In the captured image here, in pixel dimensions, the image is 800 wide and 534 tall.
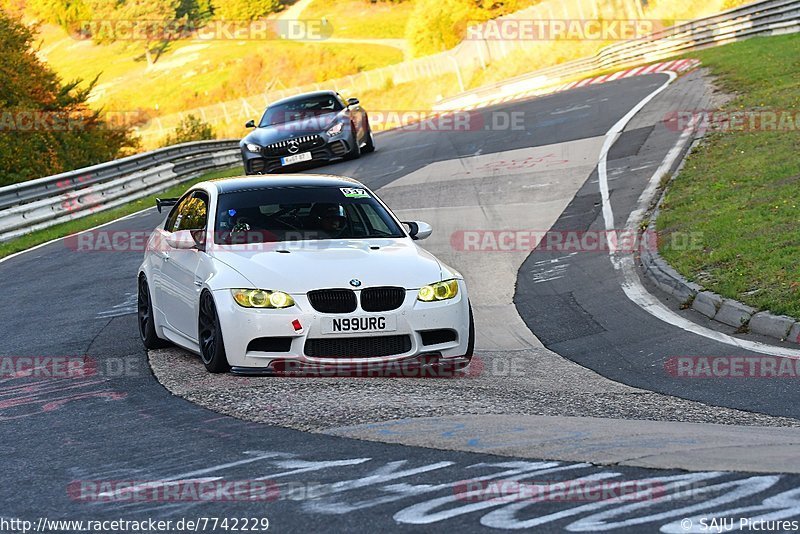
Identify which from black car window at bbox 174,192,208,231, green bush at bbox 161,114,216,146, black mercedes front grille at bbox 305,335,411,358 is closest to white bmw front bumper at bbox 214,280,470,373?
black mercedes front grille at bbox 305,335,411,358

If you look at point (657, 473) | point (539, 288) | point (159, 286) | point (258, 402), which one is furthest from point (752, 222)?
point (657, 473)

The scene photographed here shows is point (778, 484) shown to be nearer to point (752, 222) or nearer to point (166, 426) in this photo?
point (166, 426)

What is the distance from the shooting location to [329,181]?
33.8 ft

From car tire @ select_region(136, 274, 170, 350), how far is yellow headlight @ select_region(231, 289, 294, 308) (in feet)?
6.03

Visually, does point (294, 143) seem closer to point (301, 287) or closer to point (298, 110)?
point (298, 110)

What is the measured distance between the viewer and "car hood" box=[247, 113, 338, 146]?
24344mm

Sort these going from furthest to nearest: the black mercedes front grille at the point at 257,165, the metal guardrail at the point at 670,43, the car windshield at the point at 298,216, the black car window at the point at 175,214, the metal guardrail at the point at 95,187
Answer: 1. the metal guardrail at the point at 670,43
2. the black mercedes front grille at the point at 257,165
3. the metal guardrail at the point at 95,187
4. the black car window at the point at 175,214
5. the car windshield at the point at 298,216

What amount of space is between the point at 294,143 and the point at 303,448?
61.2ft

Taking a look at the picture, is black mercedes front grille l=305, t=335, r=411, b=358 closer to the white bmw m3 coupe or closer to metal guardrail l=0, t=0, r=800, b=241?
the white bmw m3 coupe

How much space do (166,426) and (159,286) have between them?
321 cm

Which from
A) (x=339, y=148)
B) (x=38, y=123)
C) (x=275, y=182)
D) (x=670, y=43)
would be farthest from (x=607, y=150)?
(x=670, y=43)

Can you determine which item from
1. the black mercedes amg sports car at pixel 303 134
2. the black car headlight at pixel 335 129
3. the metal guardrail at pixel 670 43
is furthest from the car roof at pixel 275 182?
the metal guardrail at pixel 670 43

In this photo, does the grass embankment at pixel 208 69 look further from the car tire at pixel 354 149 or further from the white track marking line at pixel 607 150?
the car tire at pixel 354 149

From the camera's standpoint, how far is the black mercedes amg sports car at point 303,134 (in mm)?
24234
